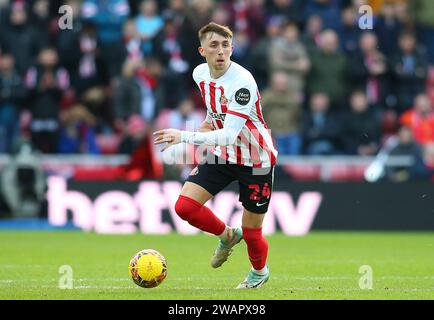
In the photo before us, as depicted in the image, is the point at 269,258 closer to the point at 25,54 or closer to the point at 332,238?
the point at 332,238

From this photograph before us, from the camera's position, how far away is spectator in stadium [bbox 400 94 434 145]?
19016 mm

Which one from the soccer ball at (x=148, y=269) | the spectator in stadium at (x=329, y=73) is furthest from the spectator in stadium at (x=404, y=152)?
the soccer ball at (x=148, y=269)

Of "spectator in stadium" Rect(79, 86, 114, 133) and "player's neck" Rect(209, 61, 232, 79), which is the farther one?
"spectator in stadium" Rect(79, 86, 114, 133)

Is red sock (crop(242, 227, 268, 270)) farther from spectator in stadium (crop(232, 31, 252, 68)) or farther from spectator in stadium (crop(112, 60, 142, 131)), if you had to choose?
spectator in stadium (crop(232, 31, 252, 68))

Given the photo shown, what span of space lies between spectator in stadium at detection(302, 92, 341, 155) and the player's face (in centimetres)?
918


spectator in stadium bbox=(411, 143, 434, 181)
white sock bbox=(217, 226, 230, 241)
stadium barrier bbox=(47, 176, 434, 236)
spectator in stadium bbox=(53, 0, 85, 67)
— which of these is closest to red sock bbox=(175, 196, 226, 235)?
white sock bbox=(217, 226, 230, 241)

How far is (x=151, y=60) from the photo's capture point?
19.2m

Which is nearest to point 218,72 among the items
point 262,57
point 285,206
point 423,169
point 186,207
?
point 186,207

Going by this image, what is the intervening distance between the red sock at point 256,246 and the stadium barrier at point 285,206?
24.2 ft

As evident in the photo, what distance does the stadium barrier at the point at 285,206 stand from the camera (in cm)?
1736

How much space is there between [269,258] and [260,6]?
27.4ft

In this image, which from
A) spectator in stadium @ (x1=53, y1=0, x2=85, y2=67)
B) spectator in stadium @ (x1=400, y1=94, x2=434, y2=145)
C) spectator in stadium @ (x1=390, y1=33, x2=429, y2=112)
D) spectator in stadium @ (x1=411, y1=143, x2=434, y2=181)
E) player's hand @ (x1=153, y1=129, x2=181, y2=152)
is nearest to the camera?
player's hand @ (x1=153, y1=129, x2=181, y2=152)

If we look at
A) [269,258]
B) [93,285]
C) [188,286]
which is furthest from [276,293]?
[269,258]

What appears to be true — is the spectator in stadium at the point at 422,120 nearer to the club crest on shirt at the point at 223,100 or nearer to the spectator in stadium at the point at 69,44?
the spectator in stadium at the point at 69,44
